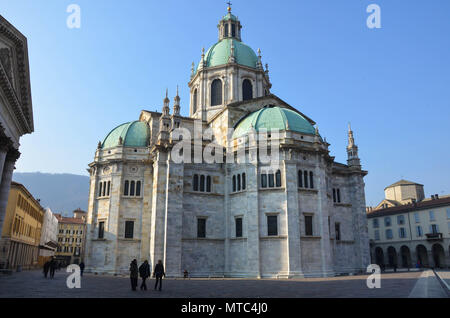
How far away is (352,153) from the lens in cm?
4150

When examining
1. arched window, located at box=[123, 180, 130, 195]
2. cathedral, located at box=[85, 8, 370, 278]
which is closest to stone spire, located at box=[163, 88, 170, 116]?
cathedral, located at box=[85, 8, 370, 278]

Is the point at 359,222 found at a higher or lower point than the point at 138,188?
lower

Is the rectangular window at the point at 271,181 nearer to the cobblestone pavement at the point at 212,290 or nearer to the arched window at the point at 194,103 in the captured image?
the cobblestone pavement at the point at 212,290

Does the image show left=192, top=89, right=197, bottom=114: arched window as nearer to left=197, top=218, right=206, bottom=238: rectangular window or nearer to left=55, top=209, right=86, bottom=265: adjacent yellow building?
left=197, top=218, right=206, bottom=238: rectangular window

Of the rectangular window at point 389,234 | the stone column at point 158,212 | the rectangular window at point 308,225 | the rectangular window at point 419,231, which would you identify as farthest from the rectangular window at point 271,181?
the rectangular window at point 389,234

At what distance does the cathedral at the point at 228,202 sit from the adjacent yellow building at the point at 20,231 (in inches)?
334

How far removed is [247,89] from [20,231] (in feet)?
108

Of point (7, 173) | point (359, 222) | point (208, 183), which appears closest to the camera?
point (7, 173)

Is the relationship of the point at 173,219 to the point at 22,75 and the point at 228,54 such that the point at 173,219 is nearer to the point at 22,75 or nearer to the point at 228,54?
the point at 22,75

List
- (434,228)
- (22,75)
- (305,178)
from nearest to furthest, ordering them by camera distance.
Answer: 1. (22,75)
2. (305,178)
3. (434,228)

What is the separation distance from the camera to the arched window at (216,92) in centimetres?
4300

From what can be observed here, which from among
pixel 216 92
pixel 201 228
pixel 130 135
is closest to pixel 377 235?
pixel 216 92
